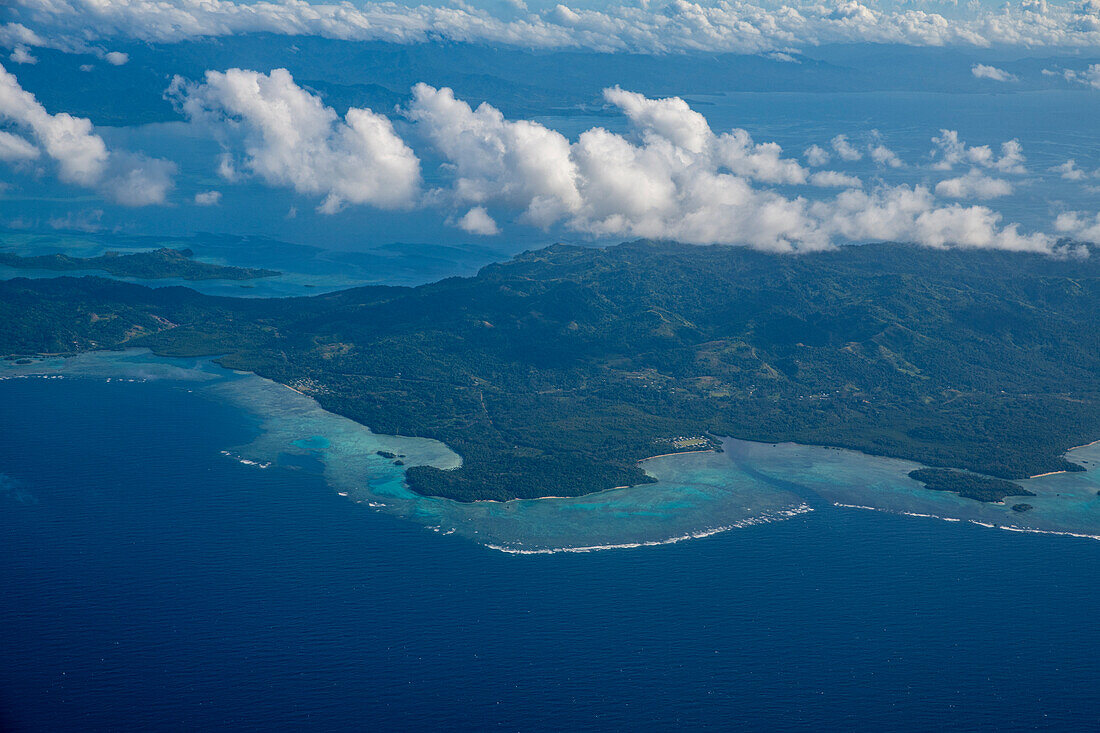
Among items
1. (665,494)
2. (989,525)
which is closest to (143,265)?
(665,494)

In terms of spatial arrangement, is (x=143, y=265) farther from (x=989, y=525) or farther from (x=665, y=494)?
(x=989, y=525)

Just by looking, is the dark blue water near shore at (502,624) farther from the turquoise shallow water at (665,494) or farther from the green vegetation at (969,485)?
the green vegetation at (969,485)

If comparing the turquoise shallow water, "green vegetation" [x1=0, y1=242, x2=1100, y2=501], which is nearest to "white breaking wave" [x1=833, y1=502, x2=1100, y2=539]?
the turquoise shallow water

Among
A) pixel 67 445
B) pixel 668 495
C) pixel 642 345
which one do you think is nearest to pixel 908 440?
pixel 668 495

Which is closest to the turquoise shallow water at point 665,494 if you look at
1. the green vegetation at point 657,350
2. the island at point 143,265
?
the green vegetation at point 657,350

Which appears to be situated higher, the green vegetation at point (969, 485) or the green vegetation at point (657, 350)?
the green vegetation at point (657, 350)

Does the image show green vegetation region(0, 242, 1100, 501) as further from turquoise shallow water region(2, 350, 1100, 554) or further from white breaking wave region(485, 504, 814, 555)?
white breaking wave region(485, 504, 814, 555)
